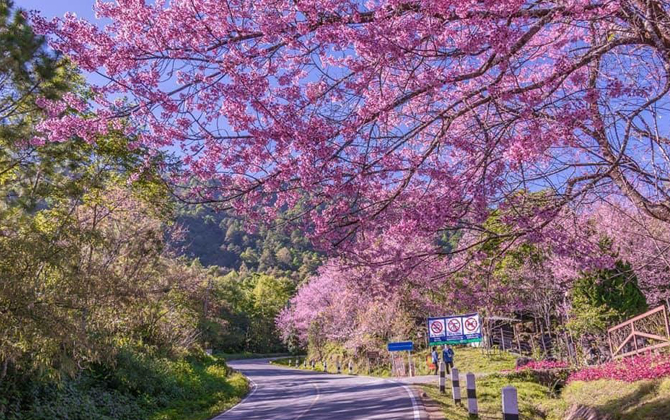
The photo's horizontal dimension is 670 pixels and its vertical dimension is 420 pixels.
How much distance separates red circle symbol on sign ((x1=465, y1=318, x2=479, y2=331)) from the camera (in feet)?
49.1

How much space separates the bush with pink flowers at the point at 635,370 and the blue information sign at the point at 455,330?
10.5 feet

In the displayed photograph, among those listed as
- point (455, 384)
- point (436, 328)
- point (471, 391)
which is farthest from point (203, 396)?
point (471, 391)

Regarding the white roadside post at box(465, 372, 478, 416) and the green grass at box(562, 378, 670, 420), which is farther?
the white roadside post at box(465, 372, 478, 416)

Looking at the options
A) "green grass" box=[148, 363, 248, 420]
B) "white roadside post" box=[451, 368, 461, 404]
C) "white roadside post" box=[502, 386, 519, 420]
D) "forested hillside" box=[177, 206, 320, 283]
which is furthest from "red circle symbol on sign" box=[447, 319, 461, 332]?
"forested hillside" box=[177, 206, 320, 283]

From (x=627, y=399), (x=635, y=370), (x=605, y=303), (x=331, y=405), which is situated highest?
(x=605, y=303)

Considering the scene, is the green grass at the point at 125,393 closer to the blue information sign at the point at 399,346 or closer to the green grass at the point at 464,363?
the blue information sign at the point at 399,346

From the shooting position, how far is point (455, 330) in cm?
1502

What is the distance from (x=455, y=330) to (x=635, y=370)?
4.86 m

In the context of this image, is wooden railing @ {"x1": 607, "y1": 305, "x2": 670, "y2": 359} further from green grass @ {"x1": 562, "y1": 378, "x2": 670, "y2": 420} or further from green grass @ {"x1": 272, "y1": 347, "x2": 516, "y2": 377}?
green grass @ {"x1": 272, "y1": 347, "x2": 516, "y2": 377}

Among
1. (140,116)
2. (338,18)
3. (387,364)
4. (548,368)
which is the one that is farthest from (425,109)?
(387,364)

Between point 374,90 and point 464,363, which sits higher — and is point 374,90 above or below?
above

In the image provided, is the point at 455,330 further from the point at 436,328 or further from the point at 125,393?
the point at 125,393

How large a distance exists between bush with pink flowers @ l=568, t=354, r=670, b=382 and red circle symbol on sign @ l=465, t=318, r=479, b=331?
327 centimetres

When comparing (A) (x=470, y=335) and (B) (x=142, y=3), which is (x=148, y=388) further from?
(B) (x=142, y=3)
